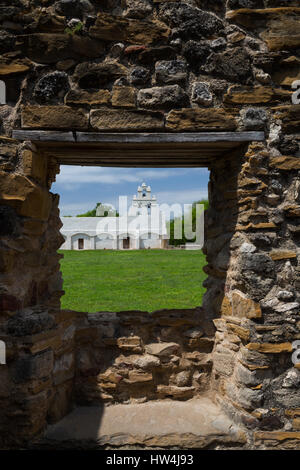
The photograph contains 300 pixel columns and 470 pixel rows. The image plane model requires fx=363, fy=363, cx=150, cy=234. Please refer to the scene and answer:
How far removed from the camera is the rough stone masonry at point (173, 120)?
2.60 metres

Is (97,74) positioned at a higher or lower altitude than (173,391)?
higher

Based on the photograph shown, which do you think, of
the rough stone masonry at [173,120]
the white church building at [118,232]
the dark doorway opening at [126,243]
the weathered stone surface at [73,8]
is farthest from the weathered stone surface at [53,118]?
the dark doorway opening at [126,243]

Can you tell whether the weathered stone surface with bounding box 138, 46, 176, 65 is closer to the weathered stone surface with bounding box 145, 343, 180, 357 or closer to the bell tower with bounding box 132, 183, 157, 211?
the weathered stone surface with bounding box 145, 343, 180, 357

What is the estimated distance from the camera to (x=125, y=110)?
2.65 metres

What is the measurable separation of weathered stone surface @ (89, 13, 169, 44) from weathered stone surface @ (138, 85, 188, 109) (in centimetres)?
38

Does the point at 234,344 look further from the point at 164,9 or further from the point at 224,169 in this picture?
the point at 164,9

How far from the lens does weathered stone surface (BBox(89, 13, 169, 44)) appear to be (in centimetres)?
265

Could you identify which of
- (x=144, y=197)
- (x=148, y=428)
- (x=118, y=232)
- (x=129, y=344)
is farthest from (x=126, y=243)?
(x=148, y=428)

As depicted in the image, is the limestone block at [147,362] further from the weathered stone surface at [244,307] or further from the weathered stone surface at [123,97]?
the weathered stone surface at [123,97]

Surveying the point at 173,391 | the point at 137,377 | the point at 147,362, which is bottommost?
the point at 173,391

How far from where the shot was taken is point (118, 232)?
29094mm

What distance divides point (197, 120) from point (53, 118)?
104 centimetres

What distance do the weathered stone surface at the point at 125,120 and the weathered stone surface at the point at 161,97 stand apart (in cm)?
7

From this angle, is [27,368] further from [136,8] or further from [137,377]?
[136,8]
